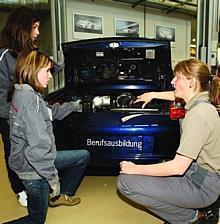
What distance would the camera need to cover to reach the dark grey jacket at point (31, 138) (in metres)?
1.61

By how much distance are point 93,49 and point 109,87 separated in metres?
0.38

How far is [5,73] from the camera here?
2127 mm

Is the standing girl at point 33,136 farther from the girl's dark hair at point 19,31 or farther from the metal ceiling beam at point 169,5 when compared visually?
the metal ceiling beam at point 169,5

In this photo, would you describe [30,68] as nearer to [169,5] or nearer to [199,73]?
[199,73]

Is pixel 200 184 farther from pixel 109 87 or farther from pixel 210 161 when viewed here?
pixel 109 87

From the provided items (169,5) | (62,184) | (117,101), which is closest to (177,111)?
(117,101)

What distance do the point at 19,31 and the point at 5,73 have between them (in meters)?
0.30

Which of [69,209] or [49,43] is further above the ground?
[49,43]

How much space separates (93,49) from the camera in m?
2.72

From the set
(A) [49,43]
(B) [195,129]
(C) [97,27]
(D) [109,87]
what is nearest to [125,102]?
(D) [109,87]

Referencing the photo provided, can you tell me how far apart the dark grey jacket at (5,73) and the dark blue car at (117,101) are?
1.35 ft

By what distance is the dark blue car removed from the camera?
226cm

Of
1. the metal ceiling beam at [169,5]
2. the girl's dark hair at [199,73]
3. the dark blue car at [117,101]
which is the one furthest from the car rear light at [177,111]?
the metal ceiling beam at [169,5]

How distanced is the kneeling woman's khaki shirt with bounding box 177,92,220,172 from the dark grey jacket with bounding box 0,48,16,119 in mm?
1223
